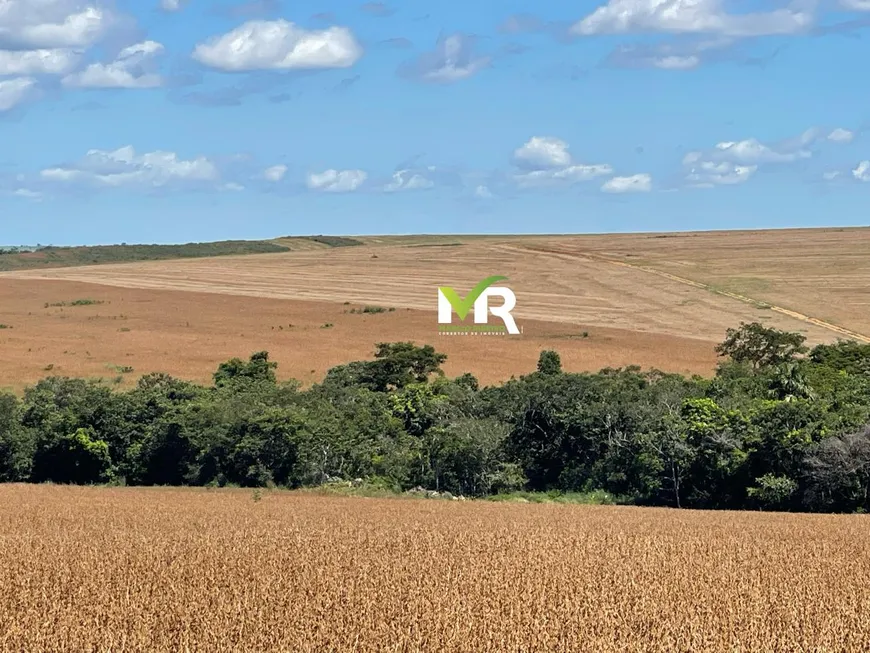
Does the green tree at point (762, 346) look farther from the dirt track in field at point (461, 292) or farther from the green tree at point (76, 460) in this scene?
the green tree at point (76, 460)

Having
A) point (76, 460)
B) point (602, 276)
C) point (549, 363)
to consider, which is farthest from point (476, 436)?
point (602, 276)

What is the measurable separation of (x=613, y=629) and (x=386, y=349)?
51.4 metres

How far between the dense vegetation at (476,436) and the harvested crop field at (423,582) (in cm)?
989

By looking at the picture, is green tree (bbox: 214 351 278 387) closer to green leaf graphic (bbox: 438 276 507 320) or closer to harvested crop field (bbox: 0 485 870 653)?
harvested crop field (bbox: 0 485 870 653)

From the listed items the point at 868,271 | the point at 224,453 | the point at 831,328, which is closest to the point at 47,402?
the point at 224,453

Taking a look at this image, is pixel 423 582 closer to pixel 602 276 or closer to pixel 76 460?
pixel 76 460

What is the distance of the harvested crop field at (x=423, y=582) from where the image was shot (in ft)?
53.9

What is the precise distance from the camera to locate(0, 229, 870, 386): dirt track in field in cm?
8056

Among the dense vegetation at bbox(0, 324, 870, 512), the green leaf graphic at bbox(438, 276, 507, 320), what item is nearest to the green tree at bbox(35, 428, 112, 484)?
the dense vegetation at bbox(0, 324, 870, 512)

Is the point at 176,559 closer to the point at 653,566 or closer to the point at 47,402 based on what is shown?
the point at 653,566

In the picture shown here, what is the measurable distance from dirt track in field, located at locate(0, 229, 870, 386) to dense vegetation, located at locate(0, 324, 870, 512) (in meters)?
16.6

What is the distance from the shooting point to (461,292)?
361ft

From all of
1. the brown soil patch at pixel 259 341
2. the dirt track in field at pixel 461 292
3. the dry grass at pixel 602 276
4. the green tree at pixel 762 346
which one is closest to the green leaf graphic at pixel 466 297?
the dry grass at pixel 602 276

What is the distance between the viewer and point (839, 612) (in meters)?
18.5
